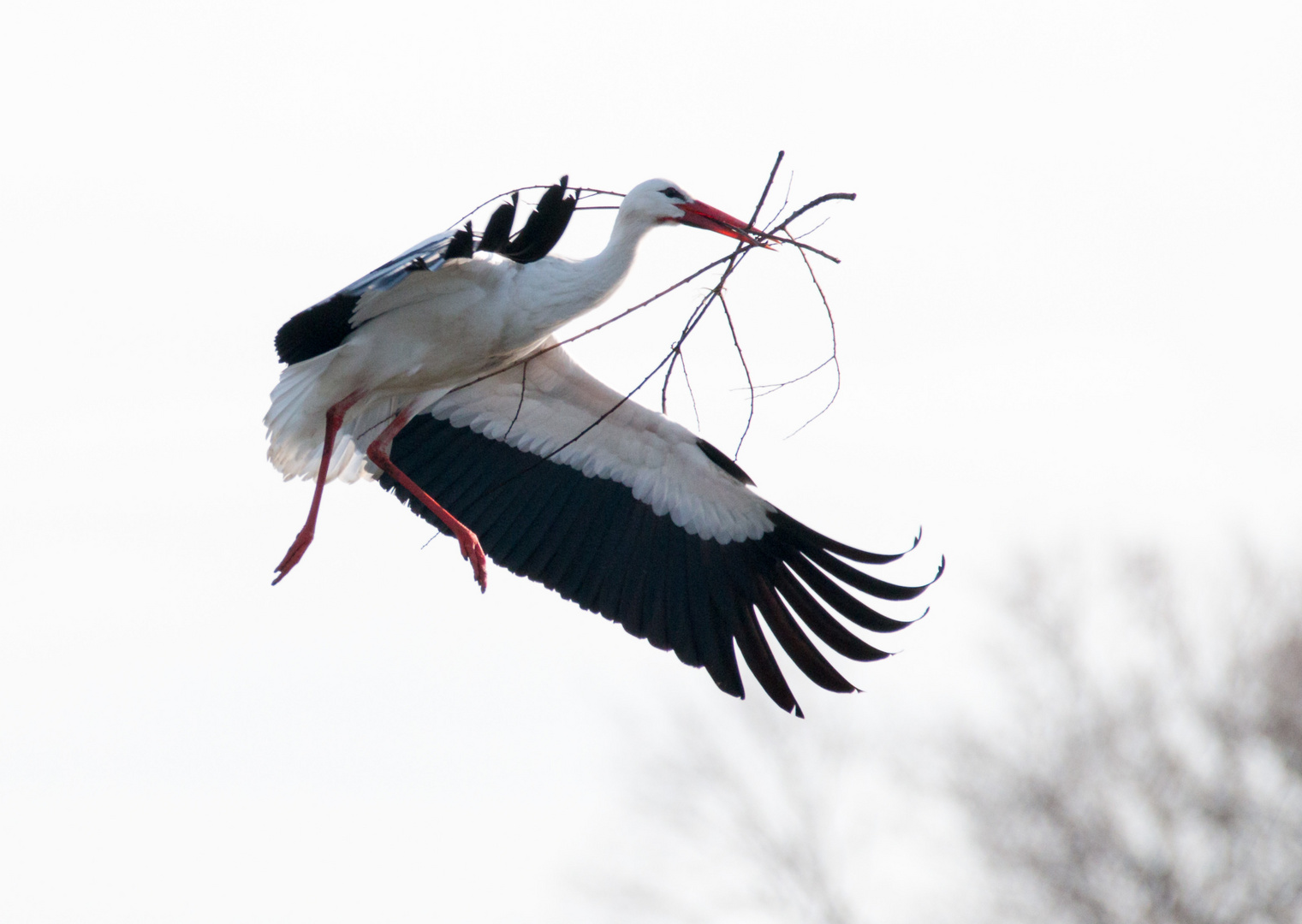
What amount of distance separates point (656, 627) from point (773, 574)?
60 centimetres

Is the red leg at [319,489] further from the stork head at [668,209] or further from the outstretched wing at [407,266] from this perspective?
the stork head at [668,209]

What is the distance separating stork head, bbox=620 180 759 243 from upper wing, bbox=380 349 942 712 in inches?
40.6

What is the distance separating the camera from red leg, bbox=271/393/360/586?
933 centimetres

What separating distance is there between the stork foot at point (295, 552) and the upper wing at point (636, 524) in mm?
665

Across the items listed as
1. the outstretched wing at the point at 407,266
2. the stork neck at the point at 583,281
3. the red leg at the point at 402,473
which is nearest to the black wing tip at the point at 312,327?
the outstretched wing at the point at 407,266

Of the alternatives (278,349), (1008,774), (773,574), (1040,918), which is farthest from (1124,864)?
(278,349)

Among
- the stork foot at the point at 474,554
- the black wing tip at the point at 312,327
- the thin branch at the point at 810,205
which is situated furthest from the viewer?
the stork foot at the point at 474,554

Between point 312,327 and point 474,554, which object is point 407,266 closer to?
point 312,327

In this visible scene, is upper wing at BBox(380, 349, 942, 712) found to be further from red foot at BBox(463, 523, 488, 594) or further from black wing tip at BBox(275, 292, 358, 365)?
black wing tip at BBox(275, 292, 358, 365)

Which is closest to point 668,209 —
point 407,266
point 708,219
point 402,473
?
point 708,219

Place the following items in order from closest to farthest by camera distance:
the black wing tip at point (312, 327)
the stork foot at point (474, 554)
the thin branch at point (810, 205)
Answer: the thin branch at point (810, 205) < the black wing tip at point (312, 327) < the stork foot at point (474, 554)

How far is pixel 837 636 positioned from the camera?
362 inches

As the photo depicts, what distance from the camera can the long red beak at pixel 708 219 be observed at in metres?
8.80

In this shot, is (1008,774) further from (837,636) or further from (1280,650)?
(837,636)
